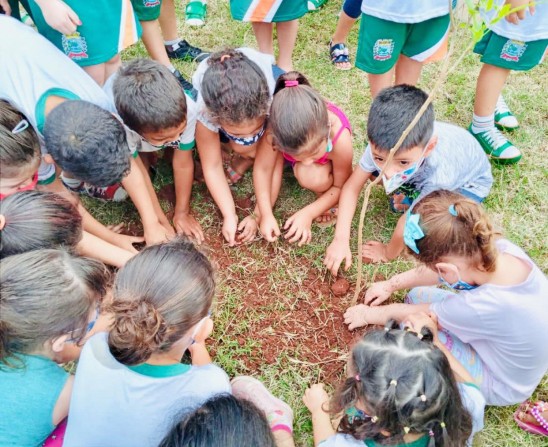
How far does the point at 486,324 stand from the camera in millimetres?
1900

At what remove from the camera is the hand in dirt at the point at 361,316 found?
2.37 metres

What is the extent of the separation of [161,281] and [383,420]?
0.83 metres

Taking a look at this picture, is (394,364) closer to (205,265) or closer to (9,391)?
(205,265)

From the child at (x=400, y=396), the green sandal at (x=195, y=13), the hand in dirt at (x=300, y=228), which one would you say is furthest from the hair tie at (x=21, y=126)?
the green sandal at (x=195, y=13)

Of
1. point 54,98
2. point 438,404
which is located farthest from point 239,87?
point 438,404

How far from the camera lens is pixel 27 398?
1689 millimetres

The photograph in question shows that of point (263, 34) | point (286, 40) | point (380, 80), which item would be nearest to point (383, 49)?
point (380, 80)

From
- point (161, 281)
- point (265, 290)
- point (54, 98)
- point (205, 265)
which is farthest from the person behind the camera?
point (265, 290)

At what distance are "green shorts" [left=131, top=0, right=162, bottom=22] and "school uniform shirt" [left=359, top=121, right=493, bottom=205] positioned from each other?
1699 millimetres

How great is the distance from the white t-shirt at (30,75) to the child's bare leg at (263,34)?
4.63ft

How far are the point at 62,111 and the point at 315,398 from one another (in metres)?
1.66

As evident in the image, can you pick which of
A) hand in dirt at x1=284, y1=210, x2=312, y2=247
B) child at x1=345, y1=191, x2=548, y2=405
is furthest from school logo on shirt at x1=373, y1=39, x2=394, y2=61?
child at x1=345, y1=191, x2=548, y2=405

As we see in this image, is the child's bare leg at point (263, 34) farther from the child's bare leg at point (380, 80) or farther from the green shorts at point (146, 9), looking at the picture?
the child's bare leg at point (380, 80)

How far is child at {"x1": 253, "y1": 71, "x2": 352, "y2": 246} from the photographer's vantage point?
233 centimetres
